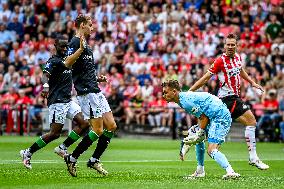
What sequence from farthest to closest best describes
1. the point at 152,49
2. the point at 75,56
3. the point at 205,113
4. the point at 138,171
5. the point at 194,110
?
the point at 152,49, the point at 138,171, the point at 75,56, the point at 205,113, the point at 194,110

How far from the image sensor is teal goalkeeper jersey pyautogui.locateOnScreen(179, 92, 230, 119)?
44.8ft

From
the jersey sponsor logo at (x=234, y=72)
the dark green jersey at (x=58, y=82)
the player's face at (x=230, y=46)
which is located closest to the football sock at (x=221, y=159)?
the player's face at (x=230, y=46)

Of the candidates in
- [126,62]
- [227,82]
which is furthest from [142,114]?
[227,82]

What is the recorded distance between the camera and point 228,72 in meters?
16.7

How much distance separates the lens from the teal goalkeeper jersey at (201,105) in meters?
13.7

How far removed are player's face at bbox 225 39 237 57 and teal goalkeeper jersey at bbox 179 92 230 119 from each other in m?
2.61

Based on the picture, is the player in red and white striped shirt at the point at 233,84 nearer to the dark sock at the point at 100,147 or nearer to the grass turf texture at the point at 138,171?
the grass turf texture at the point at 138,171

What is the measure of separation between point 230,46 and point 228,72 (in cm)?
60

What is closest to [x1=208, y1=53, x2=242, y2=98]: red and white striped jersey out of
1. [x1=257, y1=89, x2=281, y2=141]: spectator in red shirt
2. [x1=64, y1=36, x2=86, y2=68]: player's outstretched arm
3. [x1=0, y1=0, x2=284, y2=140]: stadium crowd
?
[x1=64, y1=36, x2=86, y2=68]: player's outstretched arm

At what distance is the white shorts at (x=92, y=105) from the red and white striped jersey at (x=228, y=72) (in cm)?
248

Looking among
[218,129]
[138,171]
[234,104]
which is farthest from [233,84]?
[218,129]

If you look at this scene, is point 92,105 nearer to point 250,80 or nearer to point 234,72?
point 234,72

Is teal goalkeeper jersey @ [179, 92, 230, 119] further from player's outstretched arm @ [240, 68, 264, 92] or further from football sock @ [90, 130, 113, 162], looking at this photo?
player's outstretched arm @ [240, 68, 264, 92]

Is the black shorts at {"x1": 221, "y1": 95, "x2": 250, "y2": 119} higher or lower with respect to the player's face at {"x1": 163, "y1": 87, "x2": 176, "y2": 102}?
lower
